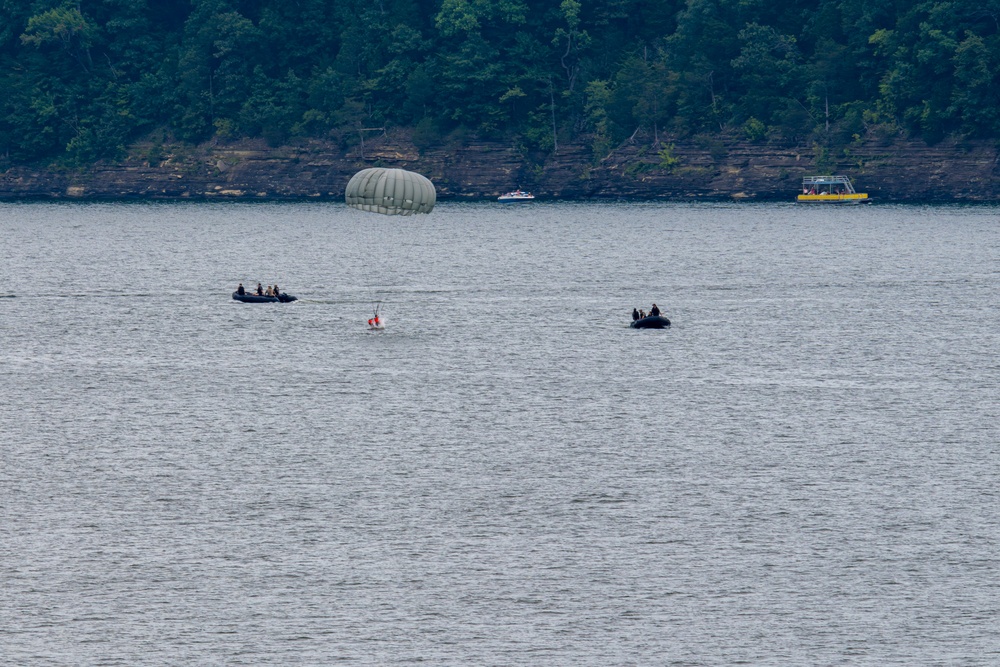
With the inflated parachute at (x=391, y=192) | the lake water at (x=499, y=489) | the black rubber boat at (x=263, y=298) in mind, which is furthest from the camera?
the black rubber boat at (x=263, y=298)

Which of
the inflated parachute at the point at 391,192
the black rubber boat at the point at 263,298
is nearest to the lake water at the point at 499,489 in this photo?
the black rubber boat at the point at 263,298

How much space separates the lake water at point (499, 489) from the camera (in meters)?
57.8

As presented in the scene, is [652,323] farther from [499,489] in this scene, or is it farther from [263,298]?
[499,489]

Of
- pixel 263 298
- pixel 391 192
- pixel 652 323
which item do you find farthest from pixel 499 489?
pixel 263 298

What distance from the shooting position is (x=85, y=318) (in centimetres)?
14100

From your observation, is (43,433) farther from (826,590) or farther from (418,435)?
(826,590)

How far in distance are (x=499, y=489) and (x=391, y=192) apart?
5263 cm

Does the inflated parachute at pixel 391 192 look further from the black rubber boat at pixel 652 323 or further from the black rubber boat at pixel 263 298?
the black rubber boat at pixel 263 298

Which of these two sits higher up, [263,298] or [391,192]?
[391,192]

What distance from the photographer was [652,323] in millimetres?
131375

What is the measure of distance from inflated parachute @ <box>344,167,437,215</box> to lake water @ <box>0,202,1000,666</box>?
1084cm

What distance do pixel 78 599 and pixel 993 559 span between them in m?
36.7

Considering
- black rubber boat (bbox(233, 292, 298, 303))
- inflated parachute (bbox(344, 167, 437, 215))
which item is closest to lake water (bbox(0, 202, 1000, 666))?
black rubber boat (bbox(233, 292, 298, 303))

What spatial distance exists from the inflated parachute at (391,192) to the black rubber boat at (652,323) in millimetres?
20212
